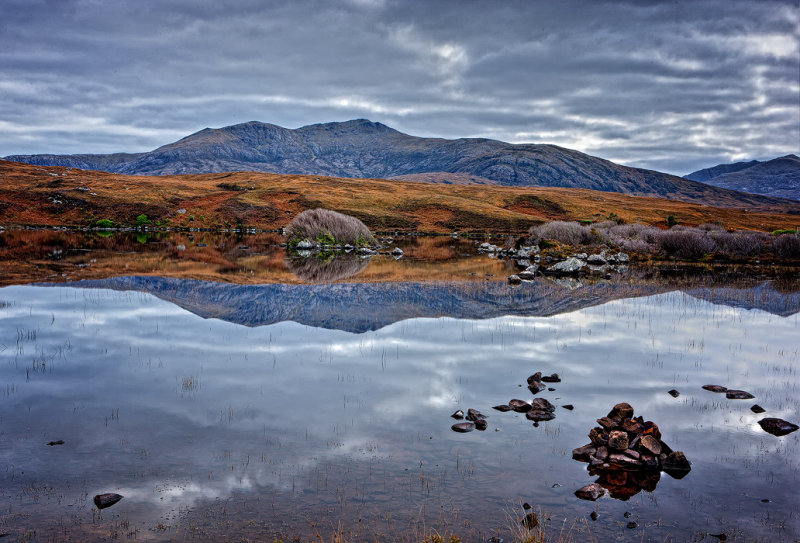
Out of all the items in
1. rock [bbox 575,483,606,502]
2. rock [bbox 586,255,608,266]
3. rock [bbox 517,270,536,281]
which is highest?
rock [bbox 586,255,608,266]

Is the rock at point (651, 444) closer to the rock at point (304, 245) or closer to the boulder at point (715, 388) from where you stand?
the boulder at point (715, 388)

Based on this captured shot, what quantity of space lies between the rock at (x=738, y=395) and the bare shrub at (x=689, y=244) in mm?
48374

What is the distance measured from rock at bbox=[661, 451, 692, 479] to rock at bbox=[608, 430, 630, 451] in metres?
0.72

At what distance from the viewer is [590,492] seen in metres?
9.09

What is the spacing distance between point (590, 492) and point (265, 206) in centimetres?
10151

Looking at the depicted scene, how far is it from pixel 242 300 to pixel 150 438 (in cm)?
1759

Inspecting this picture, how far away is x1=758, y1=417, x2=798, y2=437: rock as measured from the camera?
39.0 ft

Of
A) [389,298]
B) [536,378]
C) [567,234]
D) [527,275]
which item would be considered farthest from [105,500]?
[567,234]

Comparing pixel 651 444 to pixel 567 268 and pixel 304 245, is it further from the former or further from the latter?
pixel 304 245

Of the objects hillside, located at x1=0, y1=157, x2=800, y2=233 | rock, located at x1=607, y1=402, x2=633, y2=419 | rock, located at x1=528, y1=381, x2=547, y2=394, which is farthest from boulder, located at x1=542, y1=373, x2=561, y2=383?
hillside, located at x1=0, y1=157, x2=800, y2=233

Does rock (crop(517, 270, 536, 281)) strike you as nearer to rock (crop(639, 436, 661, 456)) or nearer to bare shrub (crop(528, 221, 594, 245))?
bare shrub (crop(528, 221, 594, 245))

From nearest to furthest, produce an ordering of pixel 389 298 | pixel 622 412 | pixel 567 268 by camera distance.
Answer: pixel 622 412, pixel 389 298, pixel 567 268

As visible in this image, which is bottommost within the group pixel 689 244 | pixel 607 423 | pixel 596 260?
pixel 607 423

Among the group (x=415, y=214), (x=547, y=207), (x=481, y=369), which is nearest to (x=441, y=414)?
(x=481, y=369)
